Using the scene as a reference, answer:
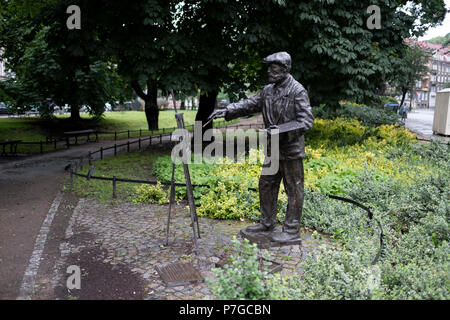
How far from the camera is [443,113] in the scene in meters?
21.6

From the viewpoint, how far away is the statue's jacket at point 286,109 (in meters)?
5.47

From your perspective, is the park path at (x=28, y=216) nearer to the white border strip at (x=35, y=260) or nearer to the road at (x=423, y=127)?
the white border strip at (x=35, y=260)

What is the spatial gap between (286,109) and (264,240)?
81.8 inches

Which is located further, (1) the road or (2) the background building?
(2) the background building

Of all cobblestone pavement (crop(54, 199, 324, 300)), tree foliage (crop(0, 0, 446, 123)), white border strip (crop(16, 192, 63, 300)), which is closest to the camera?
white border strip (crop(16, 192, 63, 300))

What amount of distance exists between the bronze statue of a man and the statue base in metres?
0.05

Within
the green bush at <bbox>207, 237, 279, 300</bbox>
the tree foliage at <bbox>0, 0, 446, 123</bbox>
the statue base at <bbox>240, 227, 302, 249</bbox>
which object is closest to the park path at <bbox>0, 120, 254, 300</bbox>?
the green bush at <bbox>207, 237, 279, 300</bbox>

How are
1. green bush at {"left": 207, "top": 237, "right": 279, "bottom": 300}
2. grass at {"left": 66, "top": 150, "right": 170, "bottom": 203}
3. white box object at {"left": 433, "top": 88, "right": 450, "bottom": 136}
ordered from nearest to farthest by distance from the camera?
green bush at {"left": 207, "top": 237, "right": 279, "bottom": 300}, grass at {"left": 66, "top": 150, "right": 170, "bottom": 203}, white box object at {"left": 433, "top": 88, "right": 450, "bottom": 136}

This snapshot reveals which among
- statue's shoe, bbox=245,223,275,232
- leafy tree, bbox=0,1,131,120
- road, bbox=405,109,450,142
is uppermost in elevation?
leafy tree, bbox=0,1,131,120

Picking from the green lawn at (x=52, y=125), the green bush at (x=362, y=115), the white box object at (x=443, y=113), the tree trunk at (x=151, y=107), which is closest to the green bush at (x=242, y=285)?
the green bush at (x=362, y=115)

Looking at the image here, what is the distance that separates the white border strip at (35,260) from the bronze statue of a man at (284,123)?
3.21m

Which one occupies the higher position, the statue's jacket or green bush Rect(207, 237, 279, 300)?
the statue's jacket

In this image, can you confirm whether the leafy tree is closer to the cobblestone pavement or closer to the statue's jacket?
the cobblestone pavement

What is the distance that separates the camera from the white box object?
21.2 m
